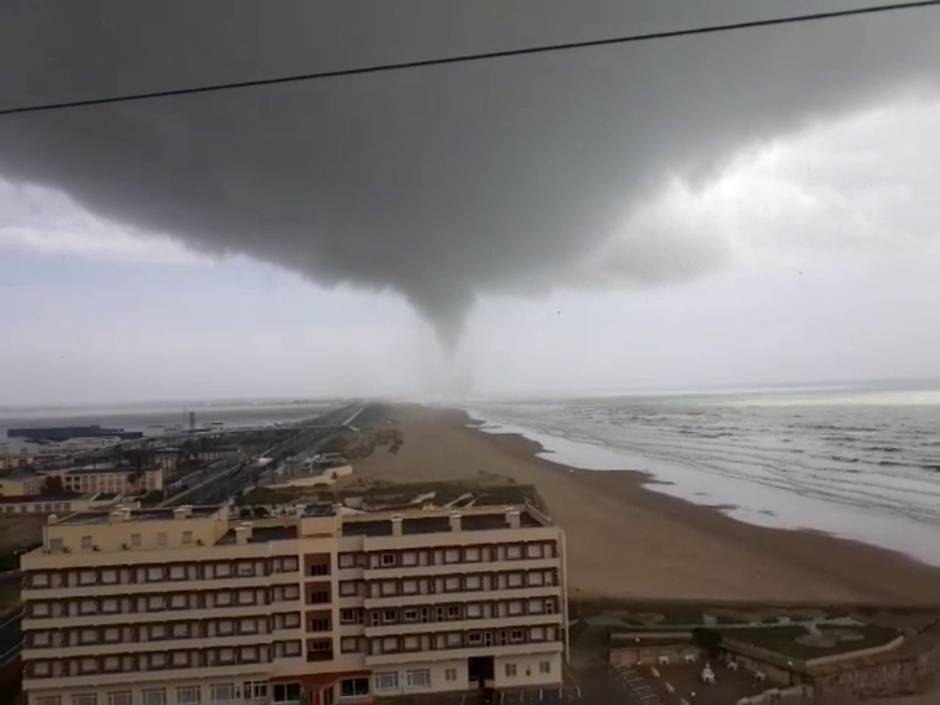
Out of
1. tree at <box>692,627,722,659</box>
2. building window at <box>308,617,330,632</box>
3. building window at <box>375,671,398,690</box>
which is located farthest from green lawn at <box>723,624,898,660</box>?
building window at <box>308,617,330,632</box>

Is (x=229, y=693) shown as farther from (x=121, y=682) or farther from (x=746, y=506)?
(x=746, y=506)

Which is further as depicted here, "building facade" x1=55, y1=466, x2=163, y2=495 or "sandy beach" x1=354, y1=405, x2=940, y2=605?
"sandy beach" x1=354, y1=405, x2=940, y2=605

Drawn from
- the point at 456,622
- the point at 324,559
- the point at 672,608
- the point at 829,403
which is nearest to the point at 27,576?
the point at 324,559

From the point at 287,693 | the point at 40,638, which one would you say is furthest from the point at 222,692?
the point at 40,638

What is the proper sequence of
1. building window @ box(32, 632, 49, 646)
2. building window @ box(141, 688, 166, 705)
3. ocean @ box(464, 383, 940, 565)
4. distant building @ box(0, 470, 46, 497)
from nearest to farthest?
building window @ box(32, 632, 49, 646) → building window @ box(141, 688, 166, 705) → distant building @ box(0, 470, 46, 497) → ocean @ box(464, 383, 940, 565)

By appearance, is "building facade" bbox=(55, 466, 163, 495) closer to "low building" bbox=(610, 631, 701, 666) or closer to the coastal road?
the coastal road

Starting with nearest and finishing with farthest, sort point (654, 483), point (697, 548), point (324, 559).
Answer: point (324, 559)
point (697, 548)
point (654, 483)

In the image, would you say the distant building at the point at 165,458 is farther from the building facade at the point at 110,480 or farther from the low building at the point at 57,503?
the low building at the point at 57,503

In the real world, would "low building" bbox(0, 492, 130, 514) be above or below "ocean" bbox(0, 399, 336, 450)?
below
